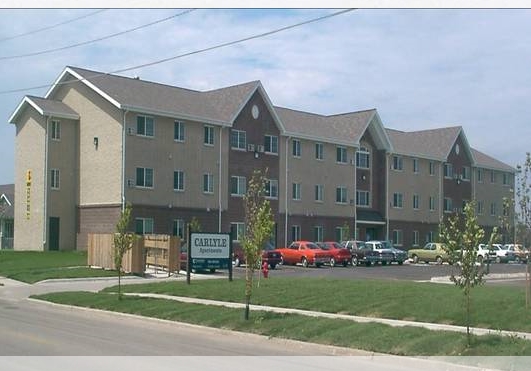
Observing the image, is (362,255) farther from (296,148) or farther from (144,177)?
(144,177)

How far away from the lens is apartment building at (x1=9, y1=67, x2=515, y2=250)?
49531mm

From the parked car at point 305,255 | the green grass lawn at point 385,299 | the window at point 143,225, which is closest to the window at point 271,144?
the parked car at point 305,255

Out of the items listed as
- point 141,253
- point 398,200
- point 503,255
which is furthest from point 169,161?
point 503,255

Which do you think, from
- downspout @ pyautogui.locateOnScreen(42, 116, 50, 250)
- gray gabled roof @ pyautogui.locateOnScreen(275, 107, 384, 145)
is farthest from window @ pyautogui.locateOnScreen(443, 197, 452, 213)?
downspout @ pyautogui.locateOnScreen(42, 116, 50, 250)

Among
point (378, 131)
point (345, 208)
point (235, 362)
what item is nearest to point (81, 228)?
point (345, 208)

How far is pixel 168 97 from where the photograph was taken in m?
53.3

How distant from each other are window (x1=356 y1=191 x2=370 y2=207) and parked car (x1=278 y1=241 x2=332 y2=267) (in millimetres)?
17638

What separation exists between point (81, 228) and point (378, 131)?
26.8 m

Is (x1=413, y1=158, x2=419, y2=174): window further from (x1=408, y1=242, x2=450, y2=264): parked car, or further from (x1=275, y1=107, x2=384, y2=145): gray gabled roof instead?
(x1=408, y1=242, x2=450, y2=264): parked car

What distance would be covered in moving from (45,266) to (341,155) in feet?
97.9

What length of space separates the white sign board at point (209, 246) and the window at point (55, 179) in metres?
24.3

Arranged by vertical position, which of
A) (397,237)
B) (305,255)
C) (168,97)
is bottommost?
(305,255)

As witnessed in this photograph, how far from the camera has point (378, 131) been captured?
66375mm

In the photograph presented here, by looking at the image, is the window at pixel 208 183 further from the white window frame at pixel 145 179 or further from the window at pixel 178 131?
the white window frame at pixel 145 179
